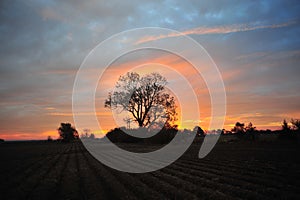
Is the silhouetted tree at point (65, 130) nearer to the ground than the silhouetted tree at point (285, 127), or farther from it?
farther from it

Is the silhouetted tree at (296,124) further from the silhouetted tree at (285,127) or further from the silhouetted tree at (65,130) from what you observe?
the silhouetted tree at (65,130)

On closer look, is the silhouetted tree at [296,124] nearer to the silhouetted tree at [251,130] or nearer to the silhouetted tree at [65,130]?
the silhouetted tree at [251,130]

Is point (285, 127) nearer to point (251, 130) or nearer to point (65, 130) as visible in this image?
point (251, 130)

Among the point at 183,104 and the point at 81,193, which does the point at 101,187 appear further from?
the point at 183,104

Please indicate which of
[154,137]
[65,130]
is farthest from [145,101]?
[65,130]

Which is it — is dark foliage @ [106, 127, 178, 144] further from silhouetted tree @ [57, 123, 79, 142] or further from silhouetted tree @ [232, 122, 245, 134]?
silhouetted tree @ [57, 123, 79, 142]

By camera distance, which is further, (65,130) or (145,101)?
(65,130)

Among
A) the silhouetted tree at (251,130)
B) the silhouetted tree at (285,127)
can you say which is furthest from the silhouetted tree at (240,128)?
the silhouetted tree at (285,127)

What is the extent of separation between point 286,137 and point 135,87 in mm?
29457

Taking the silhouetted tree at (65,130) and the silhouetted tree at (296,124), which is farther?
the silhouetted tree at (65,130)

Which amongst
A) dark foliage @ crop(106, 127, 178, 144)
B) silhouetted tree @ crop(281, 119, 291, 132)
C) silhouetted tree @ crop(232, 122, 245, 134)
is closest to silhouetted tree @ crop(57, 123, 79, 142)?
dark foliage @ crop(106, 127, 178, 144)

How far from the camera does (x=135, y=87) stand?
52.9 meters

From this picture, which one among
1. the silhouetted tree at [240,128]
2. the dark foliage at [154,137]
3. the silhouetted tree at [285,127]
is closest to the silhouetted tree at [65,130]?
the dark foliage at [154,137]

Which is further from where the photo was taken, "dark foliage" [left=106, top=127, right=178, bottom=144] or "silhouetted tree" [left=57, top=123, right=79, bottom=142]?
"silhouetted tree" [left=57, top=123, right=79, bottom=142]
